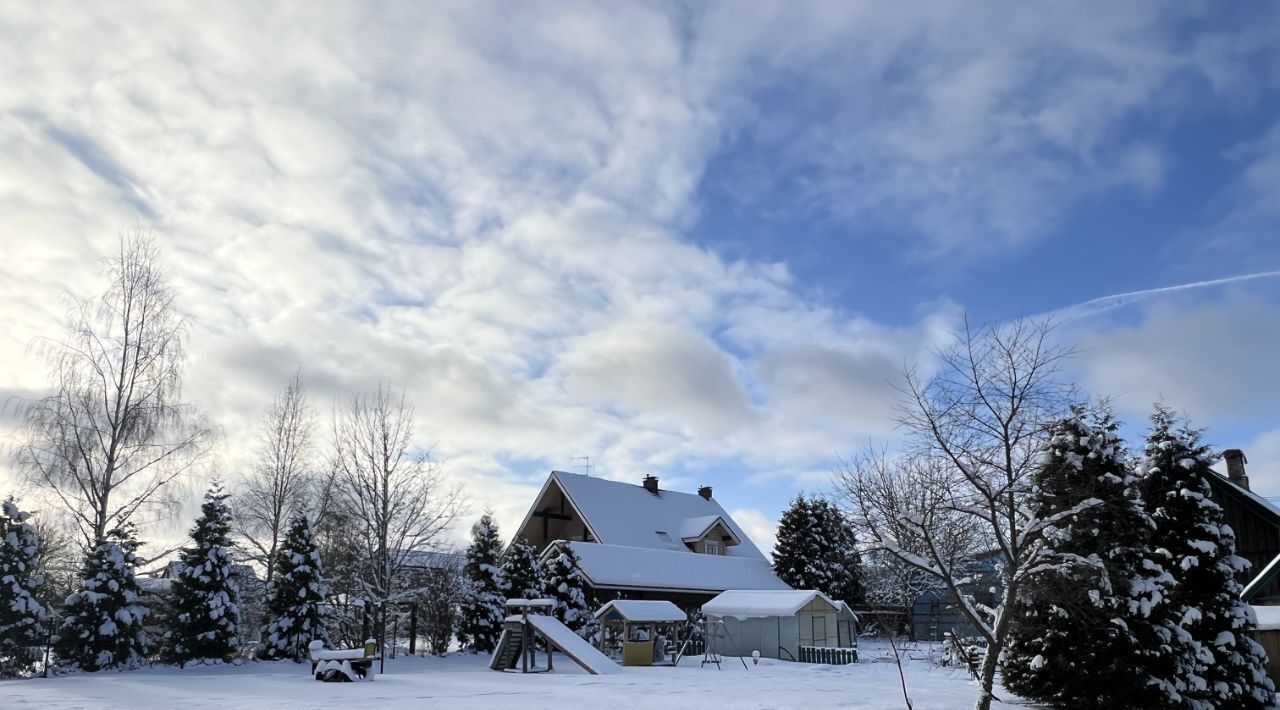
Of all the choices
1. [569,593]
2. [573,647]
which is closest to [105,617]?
[573,647]

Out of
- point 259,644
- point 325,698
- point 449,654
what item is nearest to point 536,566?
point 449,654

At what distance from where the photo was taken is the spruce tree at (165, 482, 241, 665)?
28453 millimetres

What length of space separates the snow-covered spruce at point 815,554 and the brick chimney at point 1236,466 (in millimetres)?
23201

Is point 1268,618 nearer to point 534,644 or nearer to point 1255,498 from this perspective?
point 1255,498

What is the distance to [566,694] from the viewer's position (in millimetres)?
19641

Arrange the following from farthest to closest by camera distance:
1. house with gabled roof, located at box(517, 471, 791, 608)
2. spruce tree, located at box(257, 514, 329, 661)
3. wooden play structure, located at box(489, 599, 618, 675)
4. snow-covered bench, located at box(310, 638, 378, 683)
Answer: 1. house with gabled roof, located at box(517, 471, 791, 608)
2. spruce tree, located at box(257, 514, 329, 661)
3. wooden play structure, located at box(489, 599, 618, 675)
4. snow-covered bench, located at box(310, 638, 378, 683)

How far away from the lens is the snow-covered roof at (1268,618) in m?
21.9

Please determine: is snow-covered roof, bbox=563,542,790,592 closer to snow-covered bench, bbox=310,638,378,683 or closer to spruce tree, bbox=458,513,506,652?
spruce tree, bbox=458,513,506,652

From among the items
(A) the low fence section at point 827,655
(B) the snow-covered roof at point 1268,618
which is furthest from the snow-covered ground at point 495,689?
(B) the snow-covered roof at point 1268,618

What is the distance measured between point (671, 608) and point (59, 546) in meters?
27.1

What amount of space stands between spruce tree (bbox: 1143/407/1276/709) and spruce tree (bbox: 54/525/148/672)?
27928 millimetres

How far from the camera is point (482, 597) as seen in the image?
118 feet

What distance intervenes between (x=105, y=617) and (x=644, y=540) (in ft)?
86.0

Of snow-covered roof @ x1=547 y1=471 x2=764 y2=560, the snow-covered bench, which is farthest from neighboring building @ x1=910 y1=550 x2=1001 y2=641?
the snow-covered bench
